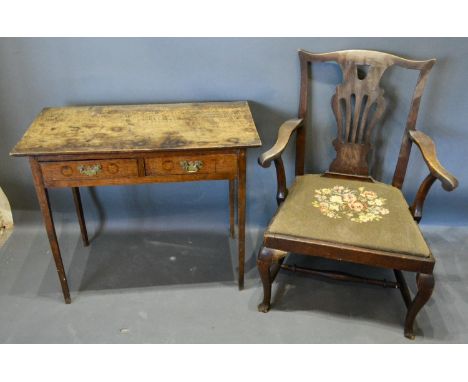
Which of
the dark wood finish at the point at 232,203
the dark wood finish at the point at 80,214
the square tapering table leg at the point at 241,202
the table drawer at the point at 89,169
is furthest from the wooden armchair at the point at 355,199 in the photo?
the dark wood finish at the point at 80,214

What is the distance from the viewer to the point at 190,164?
5.70 ft

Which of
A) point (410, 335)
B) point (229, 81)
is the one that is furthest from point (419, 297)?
point (229, 81)

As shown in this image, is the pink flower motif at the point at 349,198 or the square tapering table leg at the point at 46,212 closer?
the square tapering table leg at the point at 46,212

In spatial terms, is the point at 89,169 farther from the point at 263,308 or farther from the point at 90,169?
the point at 263,308

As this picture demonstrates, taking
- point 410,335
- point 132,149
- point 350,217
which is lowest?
point 410,335

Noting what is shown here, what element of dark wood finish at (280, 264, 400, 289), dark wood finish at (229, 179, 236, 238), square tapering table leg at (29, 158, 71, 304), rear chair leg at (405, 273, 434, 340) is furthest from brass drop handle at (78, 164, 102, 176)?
rear chair leg at (405, 273, 434, 340)

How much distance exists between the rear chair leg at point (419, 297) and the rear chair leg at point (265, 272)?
0.60 meters

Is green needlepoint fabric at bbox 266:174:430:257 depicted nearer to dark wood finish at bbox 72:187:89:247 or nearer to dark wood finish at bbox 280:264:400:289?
dark wood finish at bbox 280:264:400:289

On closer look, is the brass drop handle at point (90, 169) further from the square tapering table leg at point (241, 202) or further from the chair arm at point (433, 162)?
the chair arm at point (433, 162)

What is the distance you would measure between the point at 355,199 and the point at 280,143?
16.9 inches

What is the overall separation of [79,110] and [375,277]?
5.50ft

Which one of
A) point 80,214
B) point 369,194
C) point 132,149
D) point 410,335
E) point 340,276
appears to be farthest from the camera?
point 80,214

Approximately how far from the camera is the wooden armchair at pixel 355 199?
1.69m
